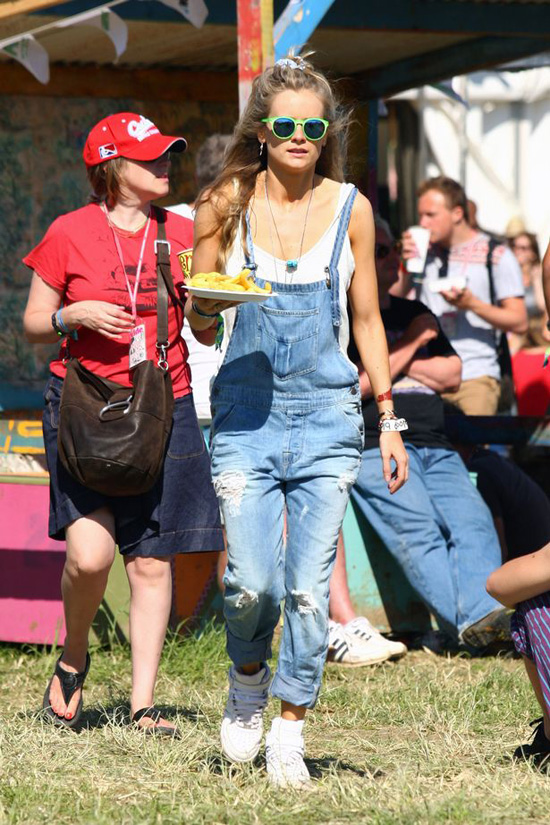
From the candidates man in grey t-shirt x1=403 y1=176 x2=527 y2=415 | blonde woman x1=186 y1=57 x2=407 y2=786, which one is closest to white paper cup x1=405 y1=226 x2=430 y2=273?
man in grey t-shirt x1=403 y1=176 x2=527 y2=415

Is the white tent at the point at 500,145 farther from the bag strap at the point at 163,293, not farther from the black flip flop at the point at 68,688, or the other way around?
the black flip flop at the point at 68,688

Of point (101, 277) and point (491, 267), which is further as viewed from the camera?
point (491, 267)

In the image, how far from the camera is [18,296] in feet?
25.2

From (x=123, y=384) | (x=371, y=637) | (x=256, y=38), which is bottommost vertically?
(x=371, y=637)

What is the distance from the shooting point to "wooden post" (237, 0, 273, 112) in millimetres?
5262

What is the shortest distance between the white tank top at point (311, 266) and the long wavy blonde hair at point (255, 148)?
6 cm

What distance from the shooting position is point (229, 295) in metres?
3.33

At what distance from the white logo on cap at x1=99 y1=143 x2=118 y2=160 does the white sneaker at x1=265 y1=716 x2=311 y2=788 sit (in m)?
1.83

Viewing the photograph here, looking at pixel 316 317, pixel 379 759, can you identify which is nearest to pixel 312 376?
pixel 316 317

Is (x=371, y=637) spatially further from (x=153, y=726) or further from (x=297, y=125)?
(x=297, y=125)

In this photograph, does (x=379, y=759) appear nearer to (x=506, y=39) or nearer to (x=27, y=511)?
(x=27, y=511)

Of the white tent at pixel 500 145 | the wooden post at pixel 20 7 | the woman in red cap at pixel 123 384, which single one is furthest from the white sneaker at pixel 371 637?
the white tent at pixel 500 145

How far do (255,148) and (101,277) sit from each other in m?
0.72

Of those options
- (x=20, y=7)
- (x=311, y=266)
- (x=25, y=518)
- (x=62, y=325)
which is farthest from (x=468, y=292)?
(x=311, y=266)
